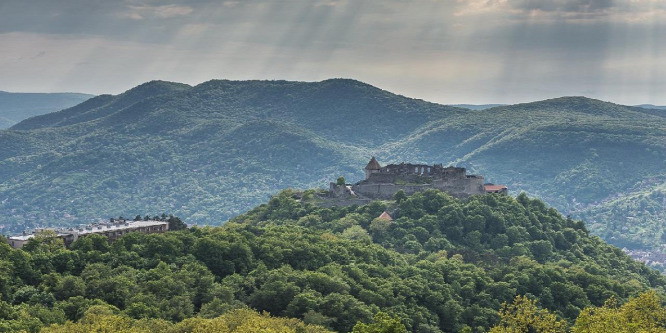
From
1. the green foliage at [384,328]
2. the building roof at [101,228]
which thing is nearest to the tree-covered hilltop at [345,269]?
the green foliage at [384,328]

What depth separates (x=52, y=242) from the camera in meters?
103

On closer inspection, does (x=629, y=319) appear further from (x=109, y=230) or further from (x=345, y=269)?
(x=109, y=230)

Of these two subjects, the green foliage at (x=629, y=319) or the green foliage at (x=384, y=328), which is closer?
the green foliage at (x=629, y=319)

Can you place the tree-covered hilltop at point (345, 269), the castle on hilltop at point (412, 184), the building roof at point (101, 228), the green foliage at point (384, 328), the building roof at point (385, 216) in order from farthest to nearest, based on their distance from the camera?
the castle on hilltop at point (412, 184)
the building roof at point (385, 216)
the building roof at point (101, 228)
the tree-covered hilltop at point (345, 269)
the green foliage at point (384, 328)

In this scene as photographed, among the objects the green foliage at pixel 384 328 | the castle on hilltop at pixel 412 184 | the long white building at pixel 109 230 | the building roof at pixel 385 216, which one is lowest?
the green foliage at pixel 384 328

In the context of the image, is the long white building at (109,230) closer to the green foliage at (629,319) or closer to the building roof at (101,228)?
the building roof at (101,228)

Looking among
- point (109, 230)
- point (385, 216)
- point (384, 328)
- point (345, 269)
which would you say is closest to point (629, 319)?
point (384, 328)

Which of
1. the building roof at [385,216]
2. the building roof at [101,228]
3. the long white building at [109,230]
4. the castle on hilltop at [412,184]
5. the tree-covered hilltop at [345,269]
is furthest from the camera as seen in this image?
the castle on hilltop at [412,184]

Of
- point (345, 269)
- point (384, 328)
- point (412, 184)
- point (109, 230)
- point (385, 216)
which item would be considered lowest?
point (384, 328)

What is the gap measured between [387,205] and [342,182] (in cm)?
1084

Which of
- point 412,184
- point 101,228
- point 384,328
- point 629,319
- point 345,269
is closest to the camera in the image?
point 384,328

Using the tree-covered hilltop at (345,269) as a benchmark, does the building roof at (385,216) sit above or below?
above

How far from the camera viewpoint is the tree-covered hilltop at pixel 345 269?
276 ft

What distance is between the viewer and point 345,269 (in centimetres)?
10319
